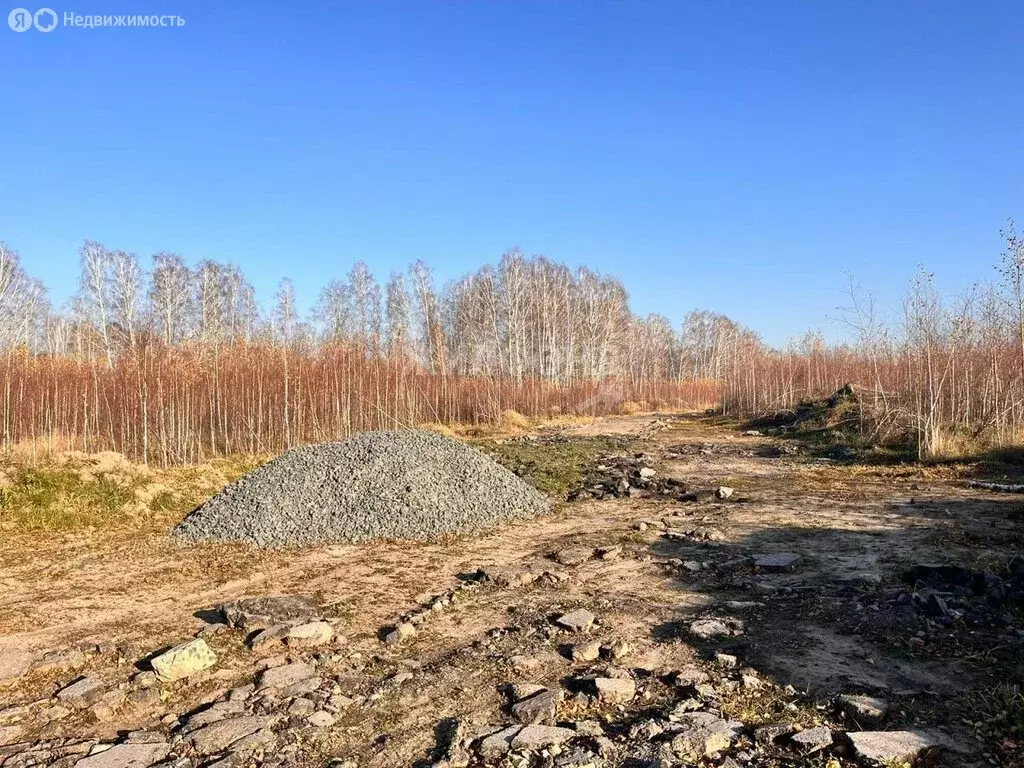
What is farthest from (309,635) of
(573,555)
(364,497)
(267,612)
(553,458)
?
(553,458)

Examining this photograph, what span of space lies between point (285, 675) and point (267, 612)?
3.41 feet

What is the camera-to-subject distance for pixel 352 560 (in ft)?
22.1

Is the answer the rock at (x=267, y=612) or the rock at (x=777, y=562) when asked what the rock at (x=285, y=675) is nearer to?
the rock at (x=267, y=612)

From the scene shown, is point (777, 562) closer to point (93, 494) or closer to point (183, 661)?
point (183, 661)

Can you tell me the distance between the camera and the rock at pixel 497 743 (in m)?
2.96

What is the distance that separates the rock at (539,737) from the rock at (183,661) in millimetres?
2253

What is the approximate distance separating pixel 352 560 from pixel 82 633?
254 centimetres

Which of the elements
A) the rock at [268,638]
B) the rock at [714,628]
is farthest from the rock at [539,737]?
the rock at [268,638]

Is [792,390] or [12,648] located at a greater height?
[792,390]

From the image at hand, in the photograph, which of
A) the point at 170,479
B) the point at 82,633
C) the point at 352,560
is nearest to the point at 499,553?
the point at 352,560

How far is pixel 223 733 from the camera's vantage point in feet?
10.5

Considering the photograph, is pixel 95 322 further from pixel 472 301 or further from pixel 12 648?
pixel 12 648

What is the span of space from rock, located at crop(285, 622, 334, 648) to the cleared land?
0.13 feet

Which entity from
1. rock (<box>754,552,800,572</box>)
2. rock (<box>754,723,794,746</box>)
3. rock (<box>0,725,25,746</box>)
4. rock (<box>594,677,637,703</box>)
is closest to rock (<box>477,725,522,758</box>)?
rock (<box>594,677,637,703</box>)
